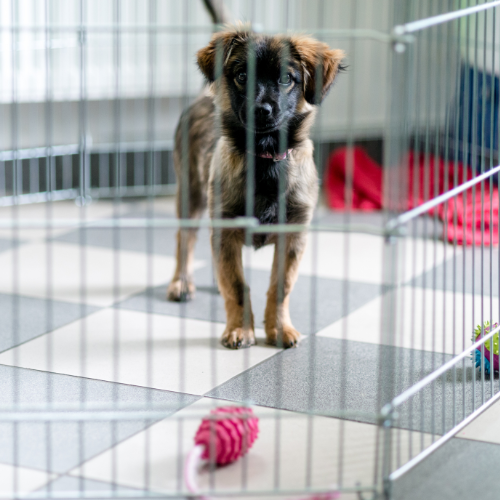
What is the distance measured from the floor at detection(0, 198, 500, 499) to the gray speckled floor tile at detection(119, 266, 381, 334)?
0.01m

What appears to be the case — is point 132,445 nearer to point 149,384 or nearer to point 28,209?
point 149,384

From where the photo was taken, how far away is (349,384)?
2193 millimetres

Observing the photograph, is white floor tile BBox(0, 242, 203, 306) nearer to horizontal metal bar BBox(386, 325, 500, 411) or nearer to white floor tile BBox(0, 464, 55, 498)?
white floor tile BBox(0, 464, 55, 498)

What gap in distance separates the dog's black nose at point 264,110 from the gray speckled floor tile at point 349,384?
67 cm

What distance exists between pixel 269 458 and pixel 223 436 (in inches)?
5.7

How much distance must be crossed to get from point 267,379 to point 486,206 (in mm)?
2035

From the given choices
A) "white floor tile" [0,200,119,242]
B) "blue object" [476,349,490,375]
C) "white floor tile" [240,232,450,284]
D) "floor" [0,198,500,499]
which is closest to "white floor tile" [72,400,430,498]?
"floor" [0,198,500,499]

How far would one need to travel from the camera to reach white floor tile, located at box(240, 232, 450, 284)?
10.7ft

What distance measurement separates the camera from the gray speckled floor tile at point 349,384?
2010 millimetres

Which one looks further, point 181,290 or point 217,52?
point 181,290

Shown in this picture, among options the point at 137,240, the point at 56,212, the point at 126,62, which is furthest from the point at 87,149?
the point at 137,240

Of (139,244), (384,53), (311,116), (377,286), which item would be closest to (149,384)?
(311,116)

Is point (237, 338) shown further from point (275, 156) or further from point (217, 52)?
point (217, 52)

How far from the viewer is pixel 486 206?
3.88 m
